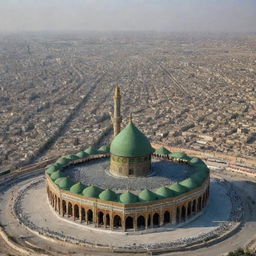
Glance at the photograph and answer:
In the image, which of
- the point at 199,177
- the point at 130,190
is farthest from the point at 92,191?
the point at 199,177

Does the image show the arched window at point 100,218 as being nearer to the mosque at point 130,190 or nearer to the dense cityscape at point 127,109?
the mosque at point 130,190

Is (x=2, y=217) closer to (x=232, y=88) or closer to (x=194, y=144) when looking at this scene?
(x=194, y=144)

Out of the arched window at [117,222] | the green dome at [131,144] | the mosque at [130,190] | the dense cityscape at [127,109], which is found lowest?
the dense cityscape at [127,109]

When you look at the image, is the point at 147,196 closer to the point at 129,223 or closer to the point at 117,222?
the point at 129,223

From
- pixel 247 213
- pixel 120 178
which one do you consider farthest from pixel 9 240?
pixel 247 213

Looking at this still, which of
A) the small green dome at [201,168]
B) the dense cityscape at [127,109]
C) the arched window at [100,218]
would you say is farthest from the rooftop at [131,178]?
the dense cityscape at [127,109]

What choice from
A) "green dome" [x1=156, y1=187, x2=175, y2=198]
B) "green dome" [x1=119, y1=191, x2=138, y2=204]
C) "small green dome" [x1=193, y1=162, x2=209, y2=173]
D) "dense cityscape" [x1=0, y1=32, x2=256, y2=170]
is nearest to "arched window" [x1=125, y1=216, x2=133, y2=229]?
"green dome" [x1=119, y1=191, x2=138, y2=204]
